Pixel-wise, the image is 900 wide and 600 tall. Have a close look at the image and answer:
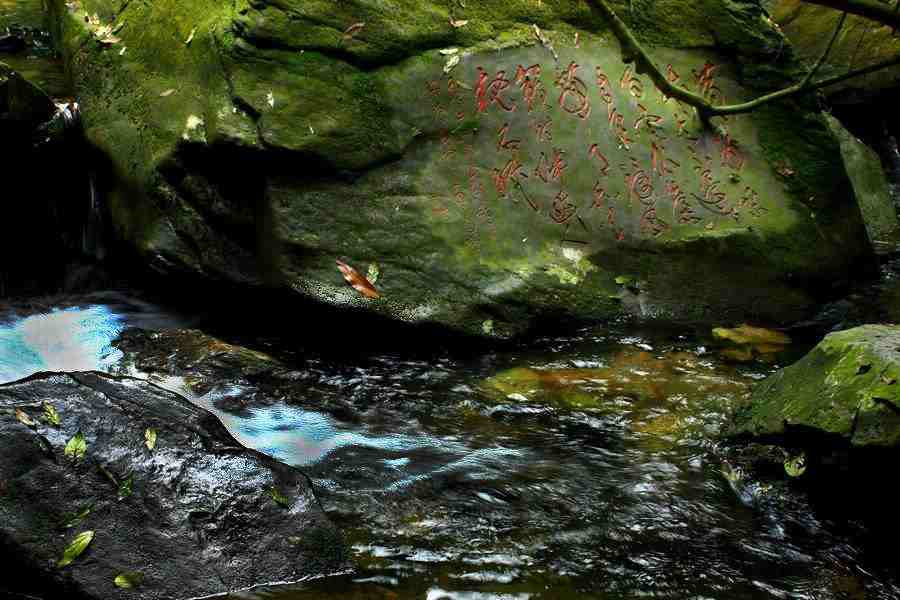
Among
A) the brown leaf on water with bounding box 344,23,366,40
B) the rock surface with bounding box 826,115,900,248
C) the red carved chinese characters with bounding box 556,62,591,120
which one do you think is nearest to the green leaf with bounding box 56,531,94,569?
the brown leaf on water with bounding box 344,23,366,40

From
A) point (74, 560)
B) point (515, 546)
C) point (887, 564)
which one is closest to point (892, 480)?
point (887, 564)

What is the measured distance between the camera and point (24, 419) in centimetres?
307

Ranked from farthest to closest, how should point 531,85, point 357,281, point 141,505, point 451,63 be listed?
point 531,85
point 451,63
point 357,281
point 141,505

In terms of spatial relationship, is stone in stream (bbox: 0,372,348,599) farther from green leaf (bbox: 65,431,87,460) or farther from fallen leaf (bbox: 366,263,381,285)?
fallen leaf (bbox: 366,263,381,285)

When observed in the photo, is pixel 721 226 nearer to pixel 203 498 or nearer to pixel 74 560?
pixel 203 498

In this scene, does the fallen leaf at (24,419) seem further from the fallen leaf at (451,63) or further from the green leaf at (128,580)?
the fallen leaf at (451,63)

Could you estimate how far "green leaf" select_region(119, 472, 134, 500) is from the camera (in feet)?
9.87

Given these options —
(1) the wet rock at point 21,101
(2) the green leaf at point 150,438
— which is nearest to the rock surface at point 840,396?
(2) the green leaf at point 150,438

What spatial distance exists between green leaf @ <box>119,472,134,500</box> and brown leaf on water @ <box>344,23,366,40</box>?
3.33 metres

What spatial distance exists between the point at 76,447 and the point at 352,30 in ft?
11.0

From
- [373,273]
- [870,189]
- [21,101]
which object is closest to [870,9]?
[373,273]

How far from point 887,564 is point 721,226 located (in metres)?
3.18

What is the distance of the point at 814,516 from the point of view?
12.3ft

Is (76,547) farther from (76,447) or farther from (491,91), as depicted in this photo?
(491,91)
